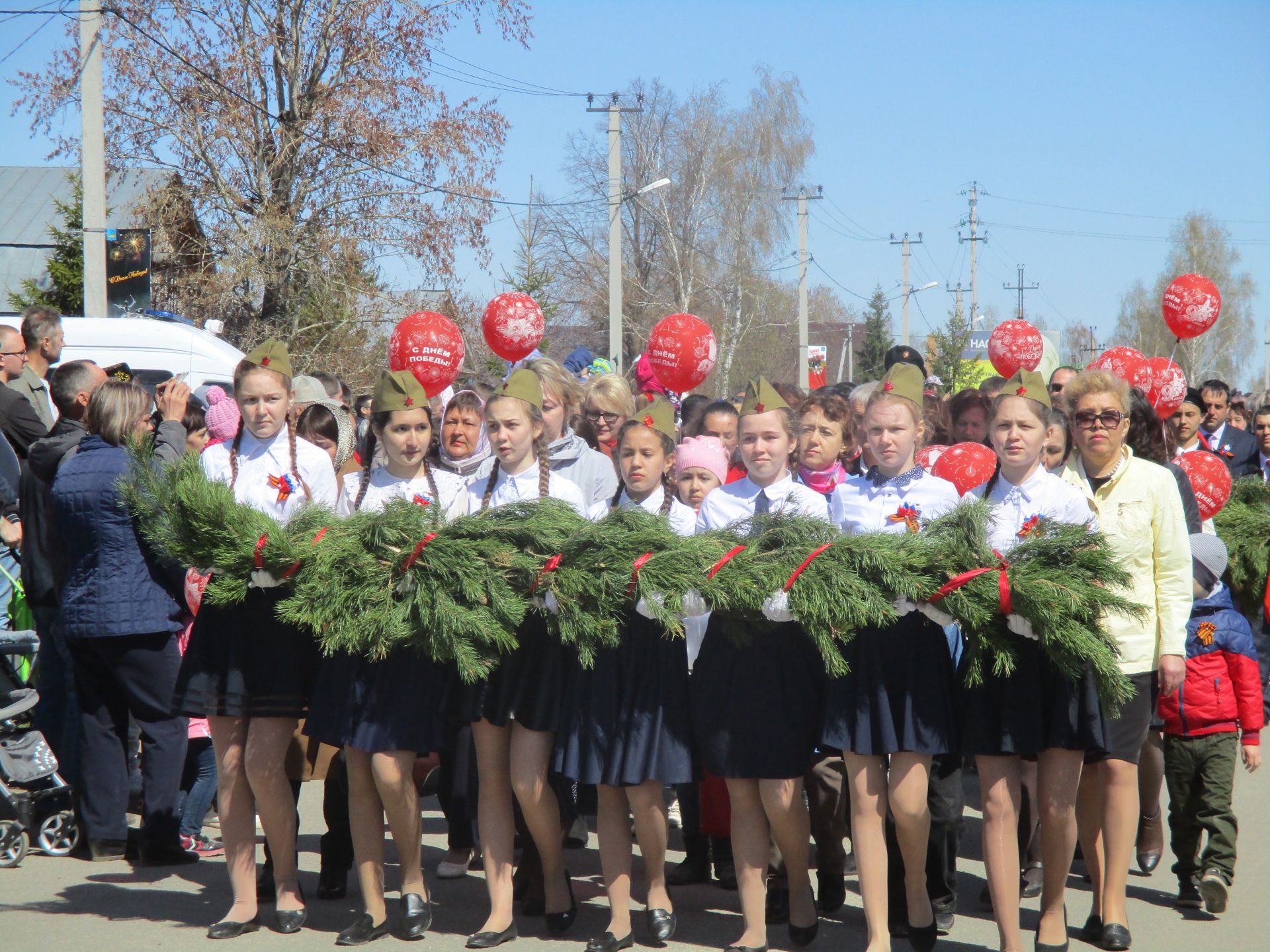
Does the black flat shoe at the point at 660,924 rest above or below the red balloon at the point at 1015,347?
below

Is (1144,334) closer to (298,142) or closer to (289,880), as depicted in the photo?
(298,142)

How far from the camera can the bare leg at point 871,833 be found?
4.22m

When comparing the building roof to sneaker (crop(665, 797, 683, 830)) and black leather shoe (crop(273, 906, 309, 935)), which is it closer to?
sneaker (crop(665, 797, 683, 830))

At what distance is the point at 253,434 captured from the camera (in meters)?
5.18

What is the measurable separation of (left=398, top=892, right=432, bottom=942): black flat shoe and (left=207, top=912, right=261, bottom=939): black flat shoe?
580 millimetres

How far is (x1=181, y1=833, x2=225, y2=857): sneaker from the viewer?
19.3 ft

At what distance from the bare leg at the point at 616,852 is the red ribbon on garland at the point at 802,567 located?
1063 mm

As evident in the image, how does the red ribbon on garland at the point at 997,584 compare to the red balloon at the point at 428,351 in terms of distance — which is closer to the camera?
the red ribbon on garland at the point at 997,584

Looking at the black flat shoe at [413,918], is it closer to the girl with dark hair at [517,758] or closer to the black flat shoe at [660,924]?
the girl with dark hair at [517,758]

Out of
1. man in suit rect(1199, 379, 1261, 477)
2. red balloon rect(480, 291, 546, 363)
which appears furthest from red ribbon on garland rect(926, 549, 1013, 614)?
man in suit rect(1199, 379, 1261, 477)

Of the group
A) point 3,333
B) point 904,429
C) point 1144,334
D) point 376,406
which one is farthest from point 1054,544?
point 1144,334

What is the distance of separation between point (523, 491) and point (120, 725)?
93.3 inches

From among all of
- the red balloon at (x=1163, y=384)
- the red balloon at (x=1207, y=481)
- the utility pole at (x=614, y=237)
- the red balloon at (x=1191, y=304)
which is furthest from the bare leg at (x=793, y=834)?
the utility pole at (x=614, y=237)

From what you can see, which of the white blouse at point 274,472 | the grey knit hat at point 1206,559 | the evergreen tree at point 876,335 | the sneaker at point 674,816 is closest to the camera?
the white blouse at point 274,472
